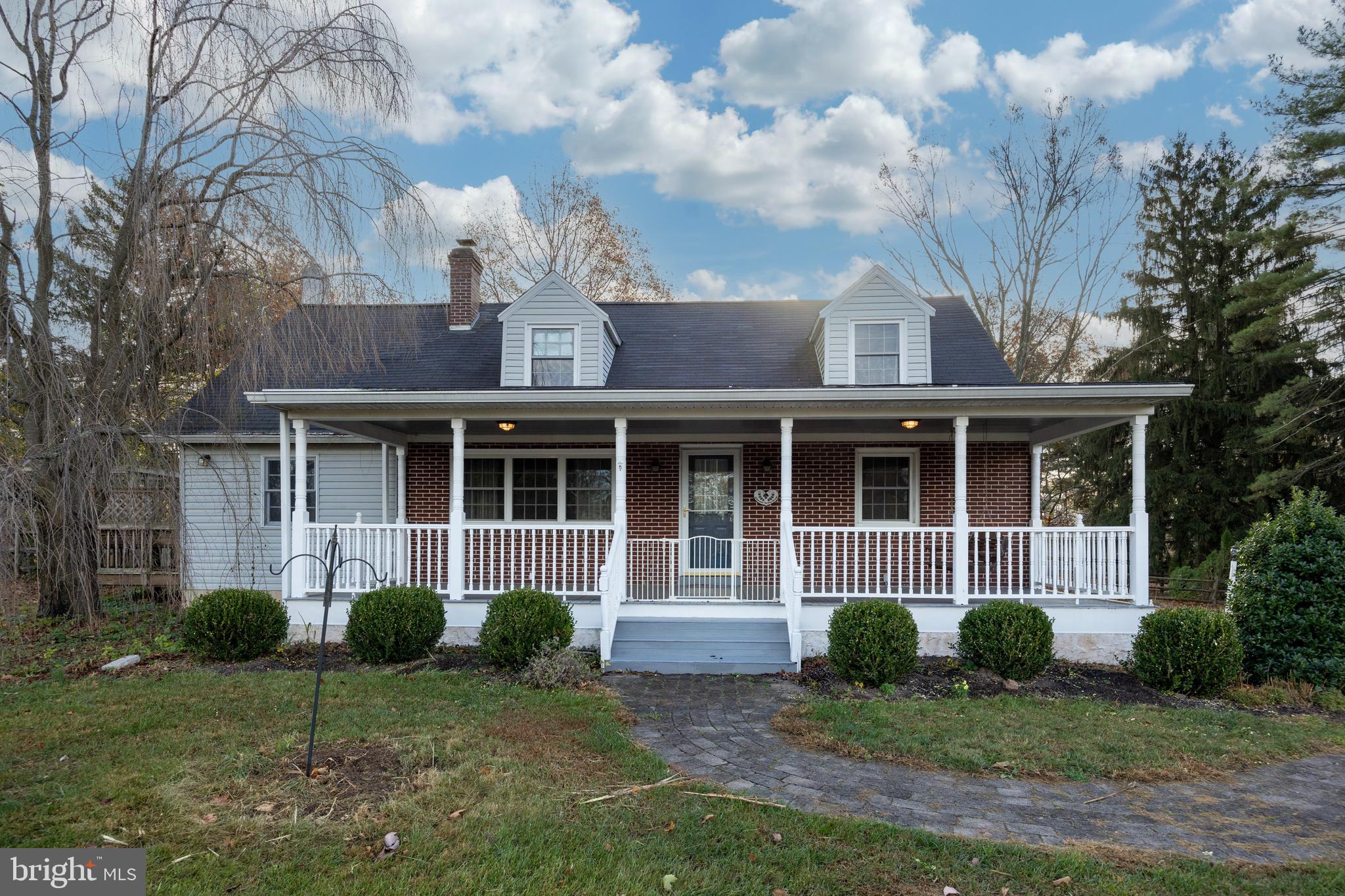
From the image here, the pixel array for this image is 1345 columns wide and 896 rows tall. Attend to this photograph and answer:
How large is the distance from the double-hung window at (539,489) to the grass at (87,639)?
13.8 ft

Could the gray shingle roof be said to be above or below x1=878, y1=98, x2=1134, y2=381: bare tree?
below

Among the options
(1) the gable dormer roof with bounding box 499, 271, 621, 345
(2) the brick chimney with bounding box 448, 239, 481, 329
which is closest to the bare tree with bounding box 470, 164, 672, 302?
(2) the brick chimney with bounding box 448, 239, 481, 329

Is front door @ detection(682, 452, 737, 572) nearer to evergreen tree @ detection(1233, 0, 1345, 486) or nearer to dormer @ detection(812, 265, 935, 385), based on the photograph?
dormer @ detection(812, 265, 935, 385)

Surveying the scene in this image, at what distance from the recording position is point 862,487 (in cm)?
1098

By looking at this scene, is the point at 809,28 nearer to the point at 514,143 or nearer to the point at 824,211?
the point at 824,211

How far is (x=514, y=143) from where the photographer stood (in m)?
16.1

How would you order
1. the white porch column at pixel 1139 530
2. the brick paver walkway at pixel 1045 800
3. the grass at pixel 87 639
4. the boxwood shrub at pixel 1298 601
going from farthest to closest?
the white porch column at pixel 1139 530, the grass at pixel 87 639, the boxwood shrub at pixel 1298 601, the brick paver walkway at pixel 1045 800

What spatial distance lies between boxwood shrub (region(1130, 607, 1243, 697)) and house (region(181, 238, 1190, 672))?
1.01 meters

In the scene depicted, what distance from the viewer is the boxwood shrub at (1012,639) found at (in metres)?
7.06

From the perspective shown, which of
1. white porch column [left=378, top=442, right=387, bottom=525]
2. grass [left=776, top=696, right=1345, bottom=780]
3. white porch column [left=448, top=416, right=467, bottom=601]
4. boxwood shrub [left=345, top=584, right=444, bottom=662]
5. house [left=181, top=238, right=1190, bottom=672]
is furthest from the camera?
white porch column [left=378, top=442, right=387, bottom=525]

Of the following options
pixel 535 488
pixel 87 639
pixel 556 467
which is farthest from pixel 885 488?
pixel 87 639

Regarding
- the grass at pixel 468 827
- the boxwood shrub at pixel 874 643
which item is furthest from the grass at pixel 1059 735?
the grass at pixel 468 827

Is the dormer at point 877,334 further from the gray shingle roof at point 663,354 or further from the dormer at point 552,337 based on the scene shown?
the dormer at point 552,337

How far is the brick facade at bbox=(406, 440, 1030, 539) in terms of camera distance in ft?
35.7
